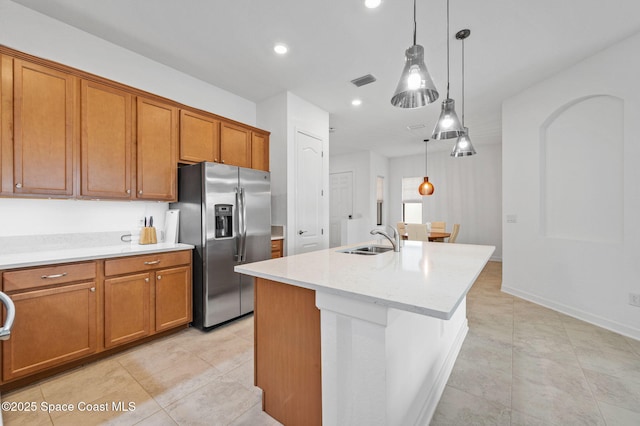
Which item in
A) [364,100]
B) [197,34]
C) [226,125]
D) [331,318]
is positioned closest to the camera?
[331,318]

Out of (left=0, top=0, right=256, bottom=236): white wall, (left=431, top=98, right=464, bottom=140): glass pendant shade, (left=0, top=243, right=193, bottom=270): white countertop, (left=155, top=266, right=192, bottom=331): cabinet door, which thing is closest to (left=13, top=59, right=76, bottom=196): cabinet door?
(left=0, top=0, right=256, bottom=236): white wall

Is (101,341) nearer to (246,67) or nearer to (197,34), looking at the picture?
(197,34)

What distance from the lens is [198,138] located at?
310 cm

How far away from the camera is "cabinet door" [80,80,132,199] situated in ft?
7.59

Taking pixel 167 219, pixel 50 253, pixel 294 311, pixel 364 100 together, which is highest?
pixel 364 100

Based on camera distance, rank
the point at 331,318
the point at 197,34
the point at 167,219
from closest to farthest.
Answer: the point at 331,318 → the point at 197,34 → the point at 167,219

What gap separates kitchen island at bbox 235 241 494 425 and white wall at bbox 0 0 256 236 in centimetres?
199

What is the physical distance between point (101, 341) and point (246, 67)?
3036mm

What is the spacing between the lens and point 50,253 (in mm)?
2195

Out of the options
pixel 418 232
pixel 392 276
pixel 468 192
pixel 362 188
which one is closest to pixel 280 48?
pixel 392 276

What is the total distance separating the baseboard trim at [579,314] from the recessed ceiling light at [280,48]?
438 cm

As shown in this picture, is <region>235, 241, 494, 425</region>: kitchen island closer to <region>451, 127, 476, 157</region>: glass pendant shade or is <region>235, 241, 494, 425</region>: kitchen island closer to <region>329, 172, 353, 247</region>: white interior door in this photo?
<region>451, 127, 476, 157</region>: glass pendant shade

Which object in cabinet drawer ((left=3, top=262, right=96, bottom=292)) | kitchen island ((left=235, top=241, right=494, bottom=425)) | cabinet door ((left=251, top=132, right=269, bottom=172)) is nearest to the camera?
kitchen island ((left=235, top=241, right=494, bottom=425))

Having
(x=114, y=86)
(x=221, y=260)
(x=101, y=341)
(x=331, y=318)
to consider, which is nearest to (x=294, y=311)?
(x=331, y=318)
